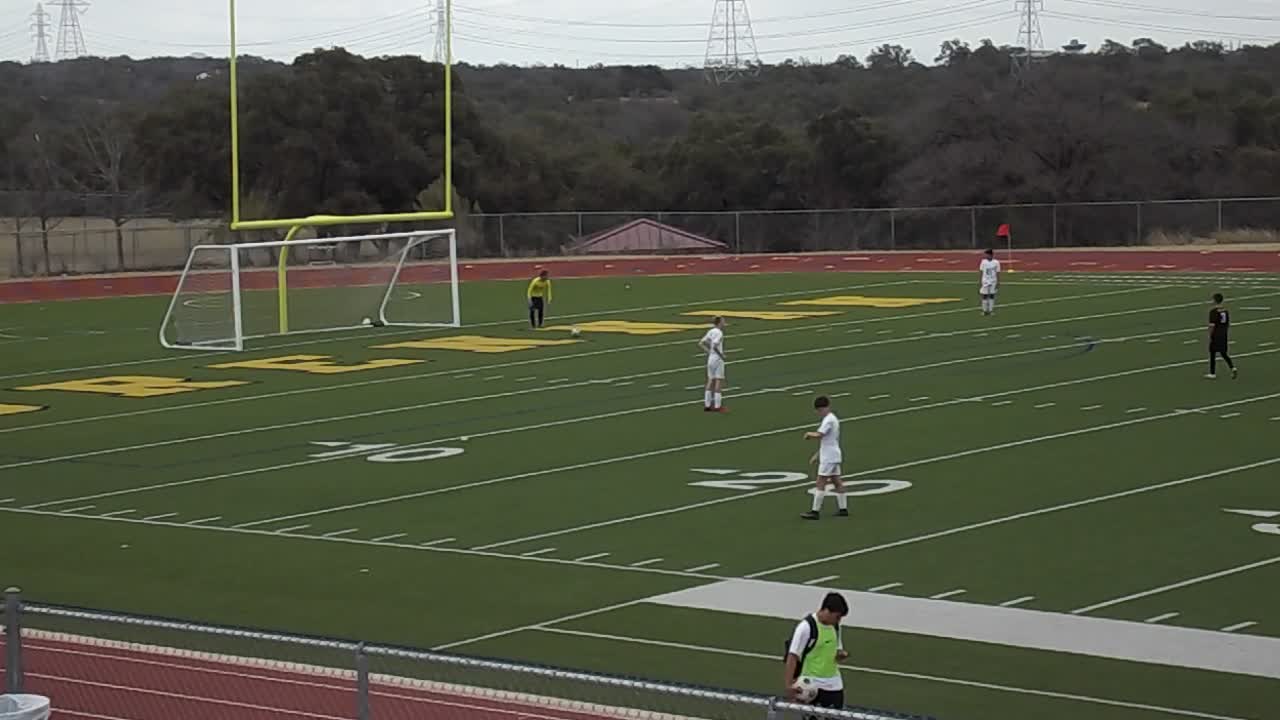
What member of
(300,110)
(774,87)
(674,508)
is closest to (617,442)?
(674,508)

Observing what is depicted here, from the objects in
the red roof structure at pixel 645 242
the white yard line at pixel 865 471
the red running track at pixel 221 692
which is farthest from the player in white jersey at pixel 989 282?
the red roof structure at pixel 645 242

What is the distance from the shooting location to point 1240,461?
2409 centimetres

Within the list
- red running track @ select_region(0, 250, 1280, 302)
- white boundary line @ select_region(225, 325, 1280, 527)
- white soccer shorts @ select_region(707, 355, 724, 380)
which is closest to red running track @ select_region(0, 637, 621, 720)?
white boundary line @ select_region(225, 325, 1280, 527)

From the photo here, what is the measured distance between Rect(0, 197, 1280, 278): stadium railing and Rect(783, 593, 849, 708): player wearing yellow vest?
208 feet

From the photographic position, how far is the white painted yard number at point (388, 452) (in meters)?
25.9

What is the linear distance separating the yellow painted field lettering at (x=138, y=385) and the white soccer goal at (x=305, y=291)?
4.07 metres

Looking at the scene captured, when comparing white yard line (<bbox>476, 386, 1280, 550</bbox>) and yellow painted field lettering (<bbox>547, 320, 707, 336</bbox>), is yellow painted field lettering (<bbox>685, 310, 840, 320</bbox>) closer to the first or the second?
yellow painted field lettering (<bbox>547, 320, 707, 336</bbox>)

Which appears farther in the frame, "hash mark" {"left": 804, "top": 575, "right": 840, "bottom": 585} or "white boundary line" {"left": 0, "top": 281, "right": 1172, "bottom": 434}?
A: "white boundary line" {"left": 0, "top": 281, "right": 1172, "bottom": 434}

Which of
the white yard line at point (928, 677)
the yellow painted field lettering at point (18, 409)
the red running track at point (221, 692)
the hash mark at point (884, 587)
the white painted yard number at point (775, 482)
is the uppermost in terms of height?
the red running track at point (221, 692)

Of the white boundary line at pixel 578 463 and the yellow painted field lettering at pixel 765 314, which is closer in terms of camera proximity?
the white boundary line at pixel 578 463

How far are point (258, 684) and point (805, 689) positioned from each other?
3502 mm

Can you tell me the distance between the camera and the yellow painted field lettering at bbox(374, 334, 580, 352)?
40.7 meters

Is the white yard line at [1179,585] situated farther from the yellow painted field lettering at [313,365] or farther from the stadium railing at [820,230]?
the stadium railing at [820,230]

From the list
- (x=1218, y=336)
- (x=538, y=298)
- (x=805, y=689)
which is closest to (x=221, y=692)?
(x=805, y=689)
